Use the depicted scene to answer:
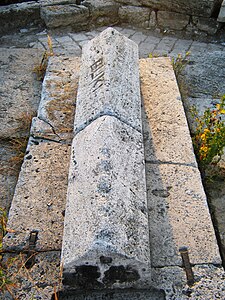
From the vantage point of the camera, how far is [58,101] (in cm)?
376

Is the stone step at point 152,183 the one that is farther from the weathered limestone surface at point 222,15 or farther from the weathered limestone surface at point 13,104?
the weathered limestone surface at point 222,15

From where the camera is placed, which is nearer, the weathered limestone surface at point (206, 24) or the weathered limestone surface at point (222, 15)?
the weathered limestone surface at point (222, 15)

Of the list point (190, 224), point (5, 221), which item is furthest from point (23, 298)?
point (190, 224)

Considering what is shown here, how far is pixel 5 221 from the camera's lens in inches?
110

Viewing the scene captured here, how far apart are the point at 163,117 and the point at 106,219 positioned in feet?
5.48

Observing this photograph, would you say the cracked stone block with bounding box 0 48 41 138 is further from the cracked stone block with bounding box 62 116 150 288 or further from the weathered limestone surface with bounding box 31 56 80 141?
the cracked stone block with bounding box 62 116 150 288

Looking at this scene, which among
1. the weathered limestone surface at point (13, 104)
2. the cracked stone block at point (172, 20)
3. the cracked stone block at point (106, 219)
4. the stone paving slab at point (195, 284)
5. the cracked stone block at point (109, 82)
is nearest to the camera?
the cracked stone block at point (106, 219)

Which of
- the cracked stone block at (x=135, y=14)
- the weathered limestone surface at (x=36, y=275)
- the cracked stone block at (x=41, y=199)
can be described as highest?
the cracked stone block at (x=135, y=14)

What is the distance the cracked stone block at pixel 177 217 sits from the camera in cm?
247

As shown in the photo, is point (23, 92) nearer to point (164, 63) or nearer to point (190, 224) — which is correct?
point (164, 63)

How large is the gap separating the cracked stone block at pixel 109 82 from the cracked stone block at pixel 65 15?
2354 mm

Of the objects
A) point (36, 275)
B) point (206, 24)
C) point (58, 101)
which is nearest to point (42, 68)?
point (58, 101)

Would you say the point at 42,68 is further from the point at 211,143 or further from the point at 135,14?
the point at 135,14

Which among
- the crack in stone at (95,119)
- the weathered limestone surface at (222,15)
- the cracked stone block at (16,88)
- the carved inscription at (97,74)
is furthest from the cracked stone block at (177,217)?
the weathered limestone surface at (222,15)
